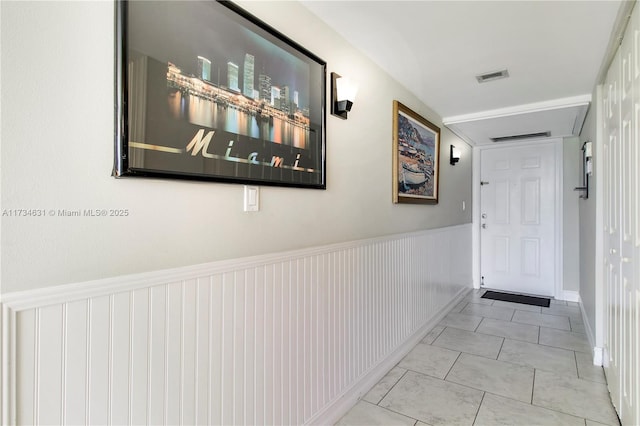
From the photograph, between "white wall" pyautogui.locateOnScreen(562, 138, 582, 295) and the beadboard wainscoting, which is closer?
the beadboard wainscoting

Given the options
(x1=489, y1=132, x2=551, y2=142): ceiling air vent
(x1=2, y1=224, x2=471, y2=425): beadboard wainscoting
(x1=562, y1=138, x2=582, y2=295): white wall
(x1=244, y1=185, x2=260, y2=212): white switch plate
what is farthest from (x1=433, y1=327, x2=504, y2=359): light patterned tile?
(x1=489, y1=132, x2=551, y2=142): ceiling air vent

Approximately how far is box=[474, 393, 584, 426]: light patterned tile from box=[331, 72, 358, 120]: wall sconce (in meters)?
1.93

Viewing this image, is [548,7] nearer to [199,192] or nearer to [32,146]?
[199,192]

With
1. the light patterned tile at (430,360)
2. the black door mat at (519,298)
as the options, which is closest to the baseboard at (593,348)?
the black door mat at (519,298)

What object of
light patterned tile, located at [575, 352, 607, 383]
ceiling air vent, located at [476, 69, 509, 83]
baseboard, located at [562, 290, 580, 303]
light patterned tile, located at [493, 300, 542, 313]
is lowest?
light patterned tile, located at [575, 352, 607, 383]

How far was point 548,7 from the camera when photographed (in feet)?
5.58

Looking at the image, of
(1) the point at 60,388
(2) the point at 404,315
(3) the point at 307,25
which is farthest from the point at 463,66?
(1) the point at 60,388

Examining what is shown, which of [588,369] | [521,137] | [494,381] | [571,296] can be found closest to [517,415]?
[494,381]

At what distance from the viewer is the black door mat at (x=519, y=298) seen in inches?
162

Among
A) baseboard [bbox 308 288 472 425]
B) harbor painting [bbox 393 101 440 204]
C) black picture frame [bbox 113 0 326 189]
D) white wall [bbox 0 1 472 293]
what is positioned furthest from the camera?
harbor painting [bbox 393 101 440 204]

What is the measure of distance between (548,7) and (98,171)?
7.13 feet

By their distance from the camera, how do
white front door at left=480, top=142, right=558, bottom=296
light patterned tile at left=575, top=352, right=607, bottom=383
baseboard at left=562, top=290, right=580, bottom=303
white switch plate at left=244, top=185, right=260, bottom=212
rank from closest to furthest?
white switch plate at left=244, top=185, right=260, bottom=212
light patterned tile at left=575, top=352, right=607, bottom=383
baseboard at left=562, top=290, right=580, bottom=303
white front door at left=480, top=142, right=558, bottom=296

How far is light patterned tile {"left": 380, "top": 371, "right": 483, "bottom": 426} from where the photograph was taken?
6.31 ft

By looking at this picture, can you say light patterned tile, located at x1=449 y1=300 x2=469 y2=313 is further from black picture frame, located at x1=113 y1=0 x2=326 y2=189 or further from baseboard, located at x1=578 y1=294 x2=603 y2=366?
black picture frame, located at x1=113 y1=0 x2=326 y2=189
